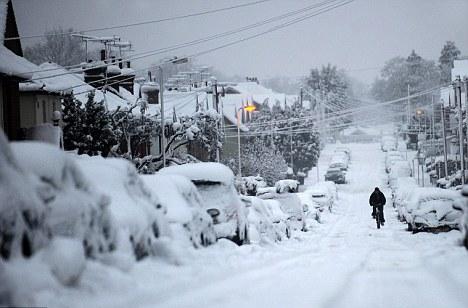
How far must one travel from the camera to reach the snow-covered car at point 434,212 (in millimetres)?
27172

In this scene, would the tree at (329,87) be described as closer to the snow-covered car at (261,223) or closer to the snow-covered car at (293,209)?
the snow-covered car at (293,209)

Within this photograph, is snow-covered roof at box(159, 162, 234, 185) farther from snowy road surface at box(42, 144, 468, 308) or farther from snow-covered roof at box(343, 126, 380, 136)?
snow-covered roof at box(343, 126, 380, 136)

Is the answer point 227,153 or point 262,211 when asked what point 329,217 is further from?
point 227,153

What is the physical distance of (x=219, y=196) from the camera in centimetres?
1938

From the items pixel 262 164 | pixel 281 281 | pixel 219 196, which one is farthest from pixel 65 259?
pixel 262 164

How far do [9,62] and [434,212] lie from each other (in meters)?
18.3

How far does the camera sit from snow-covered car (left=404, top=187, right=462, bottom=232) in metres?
27.2

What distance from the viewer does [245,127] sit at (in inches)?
3770

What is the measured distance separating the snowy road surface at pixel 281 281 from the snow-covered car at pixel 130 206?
15.5 inches

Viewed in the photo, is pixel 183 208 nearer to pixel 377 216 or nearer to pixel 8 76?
pixel 377 216

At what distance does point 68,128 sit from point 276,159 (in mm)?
38862

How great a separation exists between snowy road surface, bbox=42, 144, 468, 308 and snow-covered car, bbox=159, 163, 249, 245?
794mm

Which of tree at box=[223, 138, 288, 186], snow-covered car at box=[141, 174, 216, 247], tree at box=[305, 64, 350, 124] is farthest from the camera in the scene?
tree at box=[305, 64, 350, 124]

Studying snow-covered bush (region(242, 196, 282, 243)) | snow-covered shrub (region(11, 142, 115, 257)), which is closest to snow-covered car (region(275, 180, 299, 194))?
snow-covered bush (region(242, 196, 282, 243))
